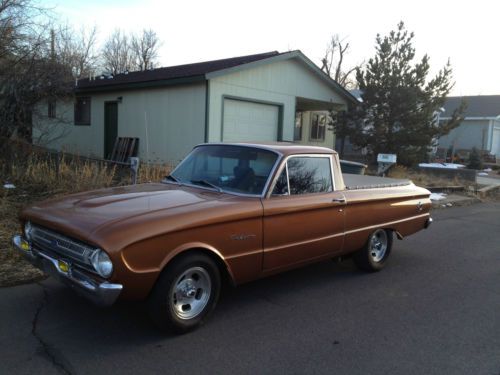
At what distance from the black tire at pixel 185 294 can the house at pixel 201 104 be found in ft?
27.5

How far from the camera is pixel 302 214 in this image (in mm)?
4676

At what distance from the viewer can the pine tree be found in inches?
667

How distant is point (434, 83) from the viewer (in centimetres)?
1727

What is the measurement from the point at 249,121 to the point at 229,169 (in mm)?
9925

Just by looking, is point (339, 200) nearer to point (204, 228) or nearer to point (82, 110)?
point (204, 228)

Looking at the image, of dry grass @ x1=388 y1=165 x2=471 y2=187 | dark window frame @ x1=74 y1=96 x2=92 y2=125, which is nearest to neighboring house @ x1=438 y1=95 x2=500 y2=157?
dry grass @ x1=388 y1=165 x2=471 y2=187

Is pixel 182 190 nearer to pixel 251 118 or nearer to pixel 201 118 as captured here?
pixel 201 118

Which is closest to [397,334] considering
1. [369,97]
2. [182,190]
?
[182,190]

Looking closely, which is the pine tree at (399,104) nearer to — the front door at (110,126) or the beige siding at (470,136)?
the front door at (110,126)

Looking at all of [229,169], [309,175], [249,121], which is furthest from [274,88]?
[229,169]

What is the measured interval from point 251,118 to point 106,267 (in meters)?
11.7

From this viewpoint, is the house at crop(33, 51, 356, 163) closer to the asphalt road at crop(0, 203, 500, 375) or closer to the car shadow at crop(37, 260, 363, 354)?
the car shadow at crop(37, 260, 363, 354)

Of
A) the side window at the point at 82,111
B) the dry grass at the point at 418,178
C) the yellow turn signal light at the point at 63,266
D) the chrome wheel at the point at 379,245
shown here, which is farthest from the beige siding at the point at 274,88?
the yellow turn signal light at the point at 63,266

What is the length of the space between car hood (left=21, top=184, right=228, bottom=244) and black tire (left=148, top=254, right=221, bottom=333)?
19.5 inches
